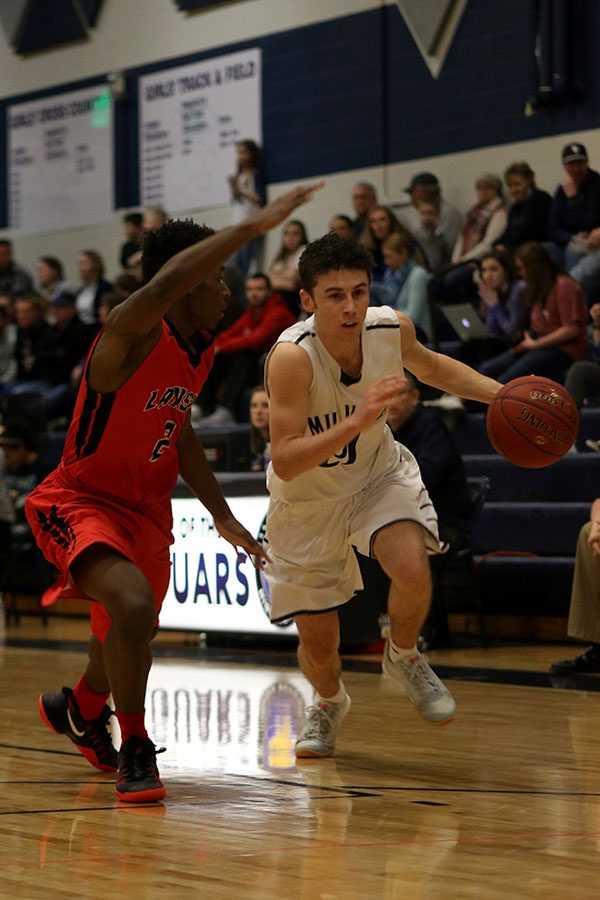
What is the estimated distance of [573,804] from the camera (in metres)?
4.09

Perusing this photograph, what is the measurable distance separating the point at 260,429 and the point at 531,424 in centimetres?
513

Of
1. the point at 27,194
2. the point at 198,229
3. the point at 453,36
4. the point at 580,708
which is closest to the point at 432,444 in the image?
the point at 580,708

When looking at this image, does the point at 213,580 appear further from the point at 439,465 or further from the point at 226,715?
the point at 226,715

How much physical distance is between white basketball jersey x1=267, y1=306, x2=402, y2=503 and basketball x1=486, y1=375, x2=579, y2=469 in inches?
14.5

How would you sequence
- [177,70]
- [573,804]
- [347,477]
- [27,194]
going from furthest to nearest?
1. [27,194]
2. [177,70]
3. [347,477]
4. [573,804]

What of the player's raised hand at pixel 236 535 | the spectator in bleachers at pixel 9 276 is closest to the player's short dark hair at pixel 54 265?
the spectator in bleachers at pixel 9 276

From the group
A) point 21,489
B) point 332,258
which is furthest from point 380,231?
point 332,258

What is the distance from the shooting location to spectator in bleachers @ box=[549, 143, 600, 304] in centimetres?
1088

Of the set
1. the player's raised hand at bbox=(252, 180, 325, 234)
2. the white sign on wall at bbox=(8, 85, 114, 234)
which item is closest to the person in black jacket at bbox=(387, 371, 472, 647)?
the player's raised hand at bbox=(252, 180, 325, 234)

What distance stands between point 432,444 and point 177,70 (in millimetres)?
8729

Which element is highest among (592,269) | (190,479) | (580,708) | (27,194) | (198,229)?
(27,194)

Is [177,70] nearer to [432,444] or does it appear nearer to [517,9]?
[517,9]

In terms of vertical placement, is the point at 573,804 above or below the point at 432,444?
below

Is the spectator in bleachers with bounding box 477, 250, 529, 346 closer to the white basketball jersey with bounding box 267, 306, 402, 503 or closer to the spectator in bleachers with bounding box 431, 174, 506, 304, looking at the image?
the spectator in bleachers with bounding box 431, 174, 506, 304
